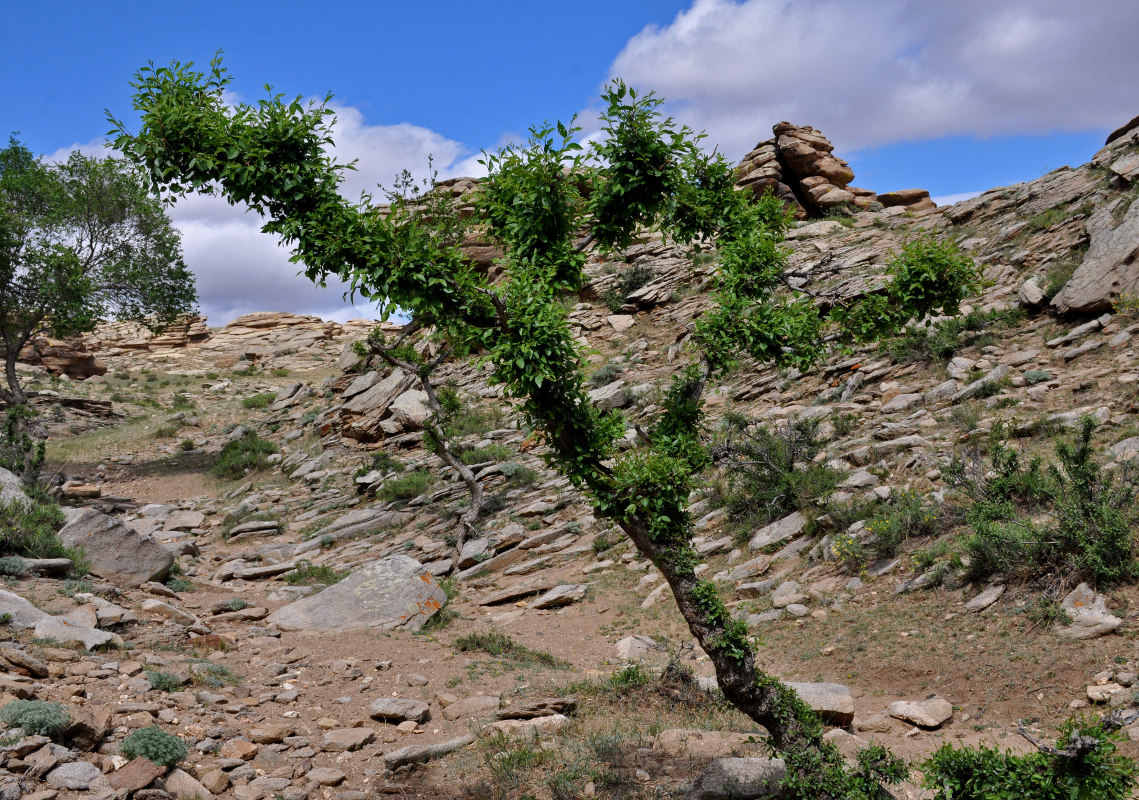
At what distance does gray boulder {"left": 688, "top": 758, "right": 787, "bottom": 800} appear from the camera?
18.3 feet

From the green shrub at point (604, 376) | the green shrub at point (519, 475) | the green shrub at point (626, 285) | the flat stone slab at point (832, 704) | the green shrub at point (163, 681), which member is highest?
the green shrub at point (626, 285)

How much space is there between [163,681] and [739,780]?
5532 millimetres

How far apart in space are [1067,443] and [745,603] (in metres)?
4.85

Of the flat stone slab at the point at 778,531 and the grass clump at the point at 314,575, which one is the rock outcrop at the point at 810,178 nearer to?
the flat stone slab at the point at 778,531

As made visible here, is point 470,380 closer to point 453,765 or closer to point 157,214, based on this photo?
point 157,214

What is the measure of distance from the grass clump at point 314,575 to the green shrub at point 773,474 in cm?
717

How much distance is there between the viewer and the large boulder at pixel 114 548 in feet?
37.5

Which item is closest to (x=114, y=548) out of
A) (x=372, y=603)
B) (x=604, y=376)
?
(x=372, y=603)

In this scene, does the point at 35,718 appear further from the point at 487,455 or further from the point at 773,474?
the point at 487,455

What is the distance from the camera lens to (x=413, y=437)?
2195 cm

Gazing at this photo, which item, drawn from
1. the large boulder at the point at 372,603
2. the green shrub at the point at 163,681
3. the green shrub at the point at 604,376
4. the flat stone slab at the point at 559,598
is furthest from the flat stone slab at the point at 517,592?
the green shrub at the point at 604,376

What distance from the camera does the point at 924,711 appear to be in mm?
7074

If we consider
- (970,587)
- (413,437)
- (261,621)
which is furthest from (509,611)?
(413,437)

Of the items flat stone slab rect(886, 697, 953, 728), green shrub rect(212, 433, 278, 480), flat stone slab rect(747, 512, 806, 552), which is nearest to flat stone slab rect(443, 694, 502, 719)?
flat stone slab rect(886, 697, 953, 728)
